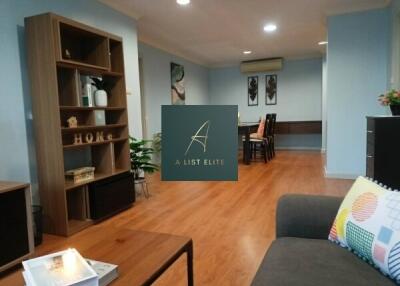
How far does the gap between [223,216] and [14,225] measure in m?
1.78

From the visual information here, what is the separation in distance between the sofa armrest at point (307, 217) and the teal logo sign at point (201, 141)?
473mm

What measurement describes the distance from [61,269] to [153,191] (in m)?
2.96

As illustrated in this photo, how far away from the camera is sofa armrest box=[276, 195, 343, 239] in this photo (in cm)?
140

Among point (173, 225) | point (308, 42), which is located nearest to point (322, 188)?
point (173, 225)

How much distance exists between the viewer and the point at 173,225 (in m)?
2.67

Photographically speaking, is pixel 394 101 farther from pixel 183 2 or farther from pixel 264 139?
pixel 264 139

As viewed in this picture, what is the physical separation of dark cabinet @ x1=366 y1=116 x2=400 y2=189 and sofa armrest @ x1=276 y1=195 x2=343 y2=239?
1.63 metres

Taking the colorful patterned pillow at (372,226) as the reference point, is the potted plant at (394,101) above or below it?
above

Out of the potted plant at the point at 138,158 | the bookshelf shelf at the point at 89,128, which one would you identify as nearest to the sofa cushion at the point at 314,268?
the bookshelf shelf at the point at 89,128

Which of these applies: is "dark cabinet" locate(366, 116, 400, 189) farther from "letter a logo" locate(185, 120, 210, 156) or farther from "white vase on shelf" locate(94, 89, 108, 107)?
"white vase on shelf" locate(94, 89, 108, 107)

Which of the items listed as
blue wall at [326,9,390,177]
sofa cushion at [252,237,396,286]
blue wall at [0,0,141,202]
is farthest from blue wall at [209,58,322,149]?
sofa cushion at [252,237,396,286]

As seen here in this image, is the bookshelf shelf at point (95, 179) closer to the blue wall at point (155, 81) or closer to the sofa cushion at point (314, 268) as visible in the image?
the sofa cushion at point (314, 268)

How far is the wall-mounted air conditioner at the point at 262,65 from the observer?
23.6 ft

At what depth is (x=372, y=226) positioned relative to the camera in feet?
3.57
